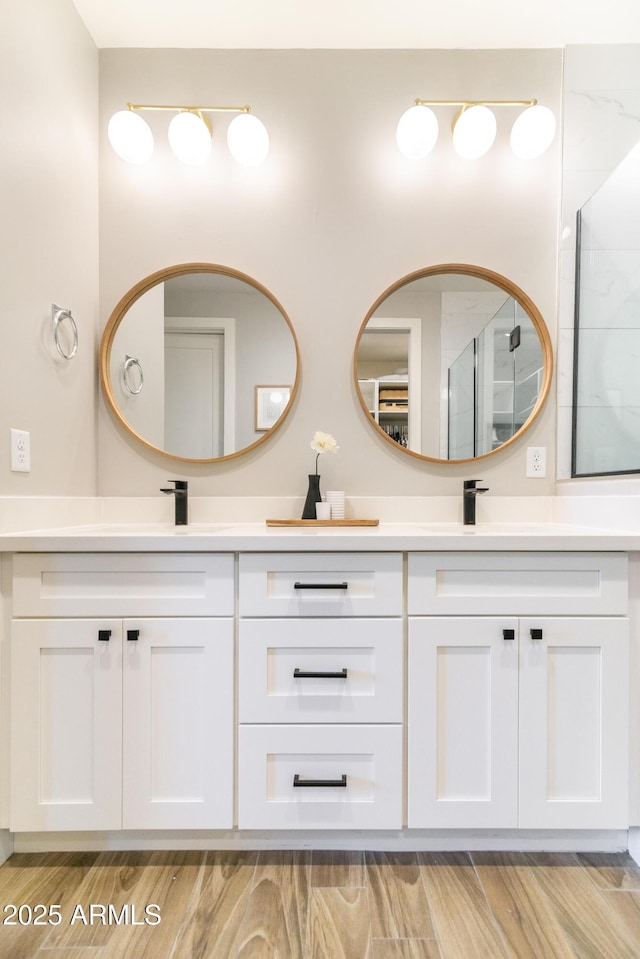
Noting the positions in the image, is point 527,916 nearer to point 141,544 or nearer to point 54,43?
point 141,544

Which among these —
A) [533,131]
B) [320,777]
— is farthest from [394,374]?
[320,777]

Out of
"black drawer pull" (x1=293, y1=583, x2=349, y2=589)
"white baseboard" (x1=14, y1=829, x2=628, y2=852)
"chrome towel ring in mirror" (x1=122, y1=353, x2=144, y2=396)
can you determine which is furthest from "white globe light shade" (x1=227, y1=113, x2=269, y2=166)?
"white baseboard" (x1=14, y1=829, x2=628, y2=852)

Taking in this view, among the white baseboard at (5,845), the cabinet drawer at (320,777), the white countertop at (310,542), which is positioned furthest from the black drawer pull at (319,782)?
the white baseboard at (5,845)

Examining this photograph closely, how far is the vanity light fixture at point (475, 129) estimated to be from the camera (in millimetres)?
1770

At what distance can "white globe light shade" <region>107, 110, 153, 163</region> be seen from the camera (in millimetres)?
1772

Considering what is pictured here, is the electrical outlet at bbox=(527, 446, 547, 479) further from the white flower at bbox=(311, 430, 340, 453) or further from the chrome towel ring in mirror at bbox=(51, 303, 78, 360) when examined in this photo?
the chrome towel ring in mirror at bbox=(51, 303, 78, 360)

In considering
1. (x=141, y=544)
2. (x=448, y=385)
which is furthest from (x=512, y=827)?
(x=448, y=385)

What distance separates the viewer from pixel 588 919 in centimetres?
116

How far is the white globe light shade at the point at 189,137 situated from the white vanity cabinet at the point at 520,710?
1.63 metres

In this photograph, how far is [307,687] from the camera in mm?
1319

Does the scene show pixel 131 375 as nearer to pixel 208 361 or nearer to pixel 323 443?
pixel 208 361

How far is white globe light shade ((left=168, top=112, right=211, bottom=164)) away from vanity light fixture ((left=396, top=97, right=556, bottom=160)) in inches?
26.6

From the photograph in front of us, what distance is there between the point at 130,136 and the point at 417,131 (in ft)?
3.20

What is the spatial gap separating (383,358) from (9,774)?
164cm
